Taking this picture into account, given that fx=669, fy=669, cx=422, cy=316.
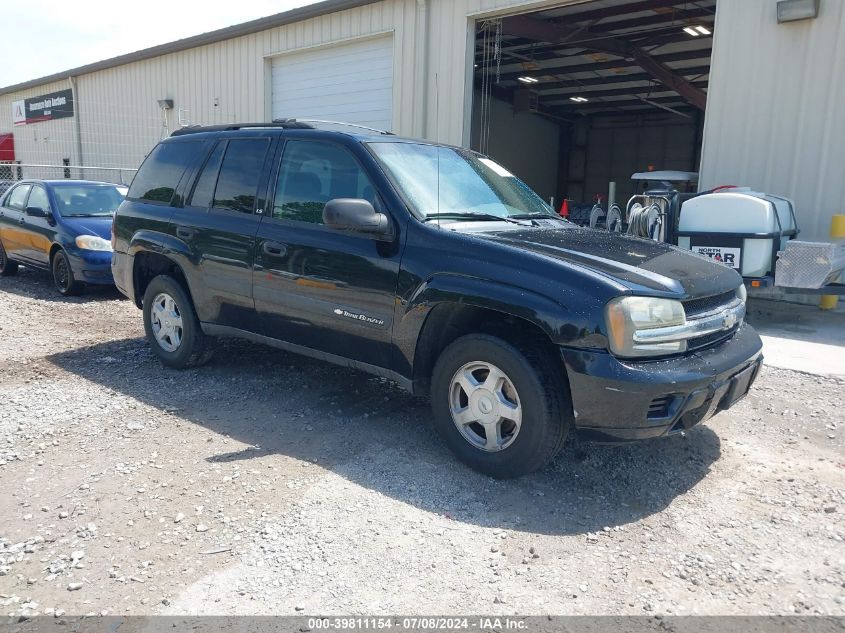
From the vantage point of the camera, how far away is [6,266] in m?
10.6

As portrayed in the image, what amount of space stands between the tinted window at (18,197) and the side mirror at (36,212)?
0.60 meters

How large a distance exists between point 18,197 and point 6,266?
4.04ft

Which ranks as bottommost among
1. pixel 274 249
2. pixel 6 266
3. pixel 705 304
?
pixel 6 266

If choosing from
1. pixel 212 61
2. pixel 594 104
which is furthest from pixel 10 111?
pixel 594 104

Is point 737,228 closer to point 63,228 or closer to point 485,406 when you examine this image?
point 485,406

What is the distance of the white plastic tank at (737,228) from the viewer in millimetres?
7176

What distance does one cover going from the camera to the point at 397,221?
395 centimetres

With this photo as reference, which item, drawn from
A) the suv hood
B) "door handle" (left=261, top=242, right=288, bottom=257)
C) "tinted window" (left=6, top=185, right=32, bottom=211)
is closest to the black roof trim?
"tinted window" (left=6, top=185, right=32, bottom=211)

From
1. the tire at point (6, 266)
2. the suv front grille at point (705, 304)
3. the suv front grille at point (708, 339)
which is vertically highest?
the suv front grille at point (705, 304)

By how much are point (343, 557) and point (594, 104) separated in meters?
24.2

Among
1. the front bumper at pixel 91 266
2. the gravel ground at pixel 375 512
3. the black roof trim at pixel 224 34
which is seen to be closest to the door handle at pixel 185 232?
the gravel ground at pixel 375 512

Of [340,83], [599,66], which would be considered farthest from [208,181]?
[599,66]

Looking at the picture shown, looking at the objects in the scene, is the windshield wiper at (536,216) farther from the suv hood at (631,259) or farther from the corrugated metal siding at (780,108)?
the corrugated metal siding at (780,108)

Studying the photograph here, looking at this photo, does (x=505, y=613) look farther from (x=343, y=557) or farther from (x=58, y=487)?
(x=58, y=487)
